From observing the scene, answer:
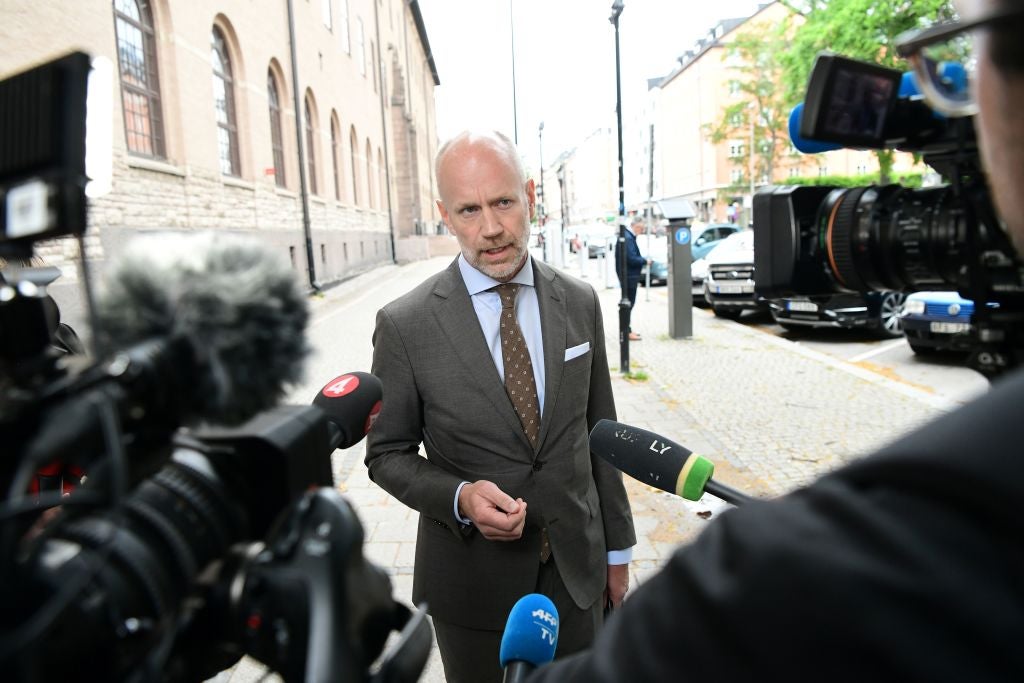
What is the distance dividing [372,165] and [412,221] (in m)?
13.3

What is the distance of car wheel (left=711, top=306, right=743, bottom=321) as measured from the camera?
13.8m

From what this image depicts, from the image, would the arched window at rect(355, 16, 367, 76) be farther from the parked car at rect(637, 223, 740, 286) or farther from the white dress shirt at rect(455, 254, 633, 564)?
the white dress shirt at rect(455, 254, 633, 564)

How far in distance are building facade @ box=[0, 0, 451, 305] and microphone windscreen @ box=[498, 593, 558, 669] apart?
2938 millimetres

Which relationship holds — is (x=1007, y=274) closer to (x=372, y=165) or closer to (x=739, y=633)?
(x=739, y=633)

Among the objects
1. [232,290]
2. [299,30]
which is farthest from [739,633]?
[299,30]

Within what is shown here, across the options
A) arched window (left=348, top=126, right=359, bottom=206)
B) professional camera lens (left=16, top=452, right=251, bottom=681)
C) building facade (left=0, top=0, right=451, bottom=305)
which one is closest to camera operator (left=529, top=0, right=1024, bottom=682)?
professional camera lens (left=16, top=452, right=251, bottom=681)

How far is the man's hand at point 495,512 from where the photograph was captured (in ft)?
6.20

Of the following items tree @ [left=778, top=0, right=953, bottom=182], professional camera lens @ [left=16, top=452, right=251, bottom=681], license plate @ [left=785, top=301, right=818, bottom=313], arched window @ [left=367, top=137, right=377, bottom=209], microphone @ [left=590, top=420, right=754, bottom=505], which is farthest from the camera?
arched window @ [left=367, top=137, right=377, bottom=209]

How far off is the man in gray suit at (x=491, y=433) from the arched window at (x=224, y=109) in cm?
1410

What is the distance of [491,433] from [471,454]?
99 mm

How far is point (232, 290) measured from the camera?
0.64 metres

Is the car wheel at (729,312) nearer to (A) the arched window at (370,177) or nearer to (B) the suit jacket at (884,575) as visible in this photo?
(B) the suit jacket at (884,575)

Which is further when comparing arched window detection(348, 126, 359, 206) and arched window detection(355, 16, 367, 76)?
arched window detection(355, 16, 367, 76)

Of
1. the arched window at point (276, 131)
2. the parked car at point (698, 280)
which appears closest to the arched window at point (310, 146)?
the arched window at point (276, 131)
